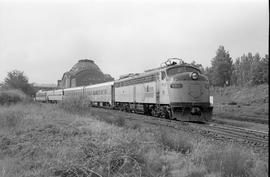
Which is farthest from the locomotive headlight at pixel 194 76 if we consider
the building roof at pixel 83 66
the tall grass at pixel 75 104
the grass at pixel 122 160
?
the building roof at pixel 83 66

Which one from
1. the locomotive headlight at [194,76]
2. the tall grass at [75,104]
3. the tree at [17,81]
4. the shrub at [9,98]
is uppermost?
the tree at [17,81]

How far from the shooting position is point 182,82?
14.5 m

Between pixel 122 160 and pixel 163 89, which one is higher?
pixel 163 89

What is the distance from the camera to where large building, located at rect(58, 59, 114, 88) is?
90750mm

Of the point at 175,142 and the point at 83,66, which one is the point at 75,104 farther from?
the point at 83,66

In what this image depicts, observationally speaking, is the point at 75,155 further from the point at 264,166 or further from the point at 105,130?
the point at 264,166

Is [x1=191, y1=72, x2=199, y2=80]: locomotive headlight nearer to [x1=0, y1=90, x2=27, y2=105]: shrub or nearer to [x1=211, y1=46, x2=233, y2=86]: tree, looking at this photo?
[x1=0, y1=90, x2=27, y2=105]: shrub

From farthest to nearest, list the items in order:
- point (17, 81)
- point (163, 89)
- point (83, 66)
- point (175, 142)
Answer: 1. point (83, 66)
2. point (17, 81)
3. point (163, 89)
4. point (175, 142)

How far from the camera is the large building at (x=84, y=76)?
298 ft

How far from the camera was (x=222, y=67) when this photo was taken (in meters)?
57.7

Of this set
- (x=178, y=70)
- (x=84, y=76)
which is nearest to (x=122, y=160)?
(x=178, y=70)

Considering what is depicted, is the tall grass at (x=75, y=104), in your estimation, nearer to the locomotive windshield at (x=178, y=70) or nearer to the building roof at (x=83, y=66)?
the locomotive windshield at (x=178, y=70)

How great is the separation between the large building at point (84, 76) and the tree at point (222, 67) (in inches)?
1645

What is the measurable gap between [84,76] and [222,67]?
164 ft
